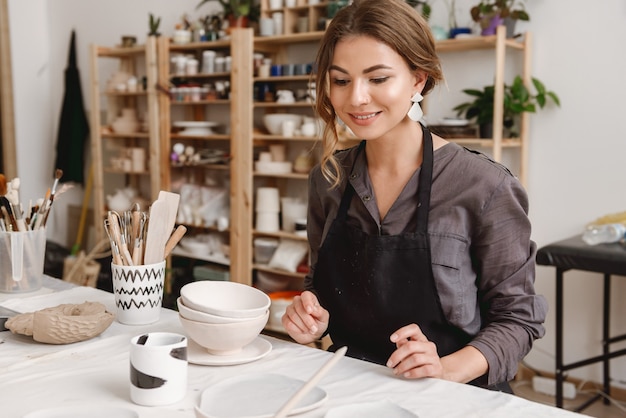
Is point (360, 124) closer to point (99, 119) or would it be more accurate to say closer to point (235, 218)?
point (235, 218)

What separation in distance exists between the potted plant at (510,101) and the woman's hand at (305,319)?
6.76 feet

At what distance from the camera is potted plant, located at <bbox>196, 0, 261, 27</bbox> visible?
13.5 feet

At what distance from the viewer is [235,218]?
418 centimetres

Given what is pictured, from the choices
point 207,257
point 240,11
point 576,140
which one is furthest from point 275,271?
point 576,140

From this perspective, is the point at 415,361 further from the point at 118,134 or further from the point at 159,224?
the point at 118,134

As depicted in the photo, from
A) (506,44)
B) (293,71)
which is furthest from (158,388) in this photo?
(293,71)

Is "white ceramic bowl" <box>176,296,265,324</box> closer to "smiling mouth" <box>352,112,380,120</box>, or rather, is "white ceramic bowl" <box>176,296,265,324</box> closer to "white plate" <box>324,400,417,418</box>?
"white plate" <box>324,400,417,418</box>

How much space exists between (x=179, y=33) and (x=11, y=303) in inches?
121

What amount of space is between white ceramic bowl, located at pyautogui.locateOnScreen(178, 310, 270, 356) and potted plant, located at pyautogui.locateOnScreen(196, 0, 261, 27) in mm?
3172

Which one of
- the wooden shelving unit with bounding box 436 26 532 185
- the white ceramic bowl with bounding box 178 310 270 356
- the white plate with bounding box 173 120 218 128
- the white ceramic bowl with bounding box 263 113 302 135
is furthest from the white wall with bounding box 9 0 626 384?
the white ceramic bowl with bounding box 178 310 270 356

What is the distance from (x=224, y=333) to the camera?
1.28 metres

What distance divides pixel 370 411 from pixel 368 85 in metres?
0.74

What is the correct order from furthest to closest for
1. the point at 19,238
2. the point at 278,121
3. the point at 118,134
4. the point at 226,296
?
the point at 118,134 < the point at 278,121 < the point at 19,238 < the point at 226,296

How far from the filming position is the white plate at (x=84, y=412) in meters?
1.06
